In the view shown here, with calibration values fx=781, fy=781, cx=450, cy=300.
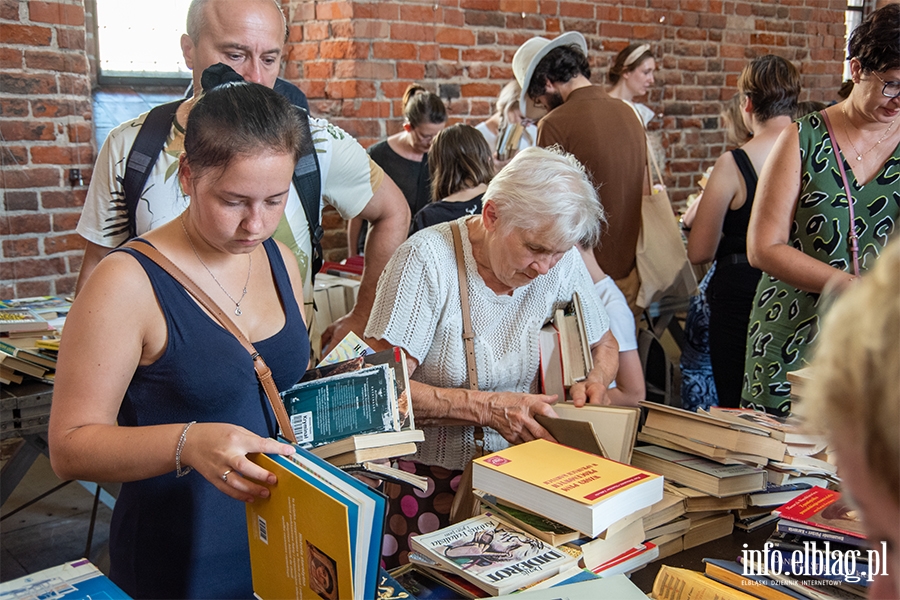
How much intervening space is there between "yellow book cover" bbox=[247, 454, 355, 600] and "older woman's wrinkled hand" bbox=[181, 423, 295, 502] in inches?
0.6

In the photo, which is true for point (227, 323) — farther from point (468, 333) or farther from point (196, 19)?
point (196, 19)

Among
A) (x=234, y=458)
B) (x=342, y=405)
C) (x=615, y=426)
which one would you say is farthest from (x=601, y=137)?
(x=234, y=458)

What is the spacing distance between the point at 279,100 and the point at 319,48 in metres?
3.20

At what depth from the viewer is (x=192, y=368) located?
4.18 feet

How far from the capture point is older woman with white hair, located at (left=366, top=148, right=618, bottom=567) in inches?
72.4

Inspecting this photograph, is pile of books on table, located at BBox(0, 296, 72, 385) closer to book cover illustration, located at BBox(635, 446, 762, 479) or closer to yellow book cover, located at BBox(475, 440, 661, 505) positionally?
yellow book cover, located at BBox(475, 440, 661, 505)

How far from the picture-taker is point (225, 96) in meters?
1.30

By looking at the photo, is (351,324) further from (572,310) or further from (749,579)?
(749,579)

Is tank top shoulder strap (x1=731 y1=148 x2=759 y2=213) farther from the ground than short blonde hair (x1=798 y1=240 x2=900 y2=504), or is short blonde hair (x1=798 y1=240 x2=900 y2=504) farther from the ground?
tank top shoulder strap (x1=731 y1=148 x2=759 y2=213)

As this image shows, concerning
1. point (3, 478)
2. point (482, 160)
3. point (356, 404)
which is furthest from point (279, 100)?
point (3, 478)

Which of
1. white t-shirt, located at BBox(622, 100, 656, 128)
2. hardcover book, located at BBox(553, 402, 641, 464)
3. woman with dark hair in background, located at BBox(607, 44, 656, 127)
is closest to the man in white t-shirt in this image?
hardcover book, located at BBox(553, 402, 641, 464)

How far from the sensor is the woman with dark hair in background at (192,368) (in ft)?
3.84

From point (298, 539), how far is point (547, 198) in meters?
1.06

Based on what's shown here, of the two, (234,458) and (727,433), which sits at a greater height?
(234,458)
